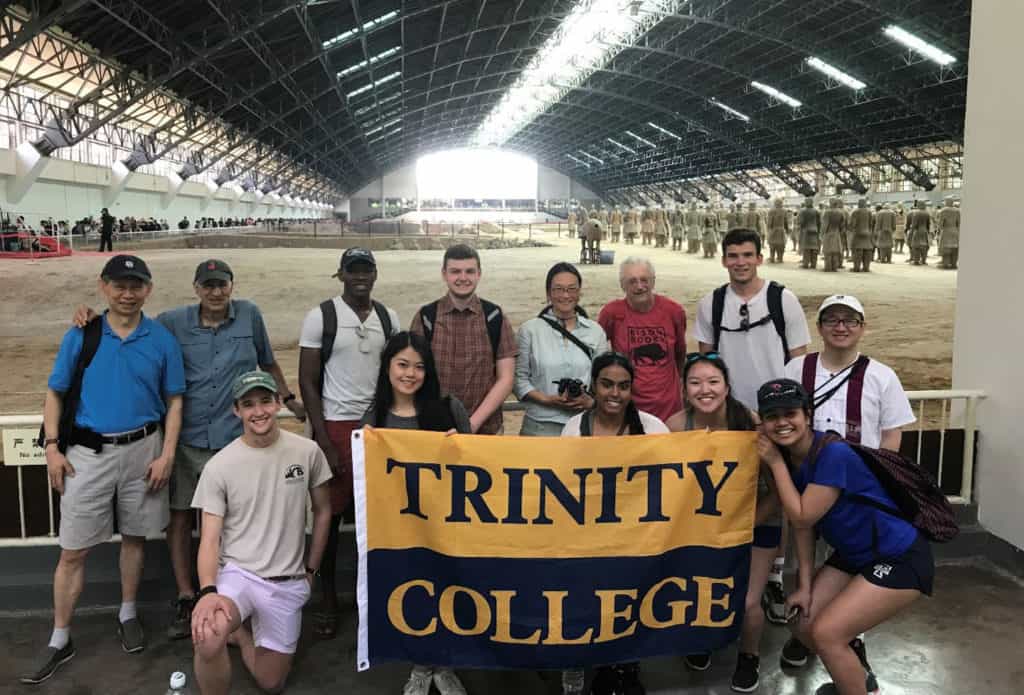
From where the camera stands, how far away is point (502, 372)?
4.08 m

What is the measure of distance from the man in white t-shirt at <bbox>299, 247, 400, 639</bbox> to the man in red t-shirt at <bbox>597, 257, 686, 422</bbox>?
1.30m

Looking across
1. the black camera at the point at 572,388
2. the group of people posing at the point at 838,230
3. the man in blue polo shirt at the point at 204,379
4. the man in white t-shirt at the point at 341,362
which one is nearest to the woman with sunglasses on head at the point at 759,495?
the black camera at the point at 572,388

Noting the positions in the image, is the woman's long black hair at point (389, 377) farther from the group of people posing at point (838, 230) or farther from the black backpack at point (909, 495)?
the group of people posing at point (838, 230)

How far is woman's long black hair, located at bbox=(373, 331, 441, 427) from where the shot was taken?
3.57 meters

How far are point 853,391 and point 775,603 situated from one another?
1399 millimetres

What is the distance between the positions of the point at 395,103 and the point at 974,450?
1741 inches

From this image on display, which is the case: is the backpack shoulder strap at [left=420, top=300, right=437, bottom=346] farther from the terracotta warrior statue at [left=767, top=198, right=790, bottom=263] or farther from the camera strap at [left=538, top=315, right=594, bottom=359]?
the terracotta warrior statue at [left=767, top=198, right=790, bottom=263]

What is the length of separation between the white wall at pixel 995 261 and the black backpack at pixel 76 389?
5.16 metres

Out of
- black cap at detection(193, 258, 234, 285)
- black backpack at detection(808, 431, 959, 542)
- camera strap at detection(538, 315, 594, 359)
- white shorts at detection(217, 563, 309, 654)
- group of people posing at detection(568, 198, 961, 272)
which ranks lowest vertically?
white shorts at detection(217, 563, 309, 654)

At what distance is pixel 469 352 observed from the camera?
13.3ft

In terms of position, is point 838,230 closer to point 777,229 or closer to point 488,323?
point 777,229

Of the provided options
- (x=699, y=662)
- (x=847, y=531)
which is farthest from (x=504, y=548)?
(x=847, y=531)

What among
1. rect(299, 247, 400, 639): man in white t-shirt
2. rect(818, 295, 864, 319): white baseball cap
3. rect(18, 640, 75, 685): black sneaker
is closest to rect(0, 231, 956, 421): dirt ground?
rect(18, 640, 75, 685): black sneaker

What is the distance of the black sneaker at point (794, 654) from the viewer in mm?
3758
